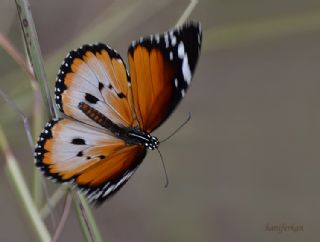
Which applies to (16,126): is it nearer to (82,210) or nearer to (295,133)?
(82,210)

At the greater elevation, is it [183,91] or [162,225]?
[183,91]

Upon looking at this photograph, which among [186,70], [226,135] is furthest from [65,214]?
[226,135]

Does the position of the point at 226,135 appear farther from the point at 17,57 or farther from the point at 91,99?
the point at 17,57

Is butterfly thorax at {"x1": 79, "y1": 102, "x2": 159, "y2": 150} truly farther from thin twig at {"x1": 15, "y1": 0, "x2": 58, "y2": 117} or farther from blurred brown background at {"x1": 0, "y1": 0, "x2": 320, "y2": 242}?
blurred brown background at {"x1": 0, "y1": 0, "x2": 320, "y2": 242}

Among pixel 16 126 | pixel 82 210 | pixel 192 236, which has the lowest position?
pixel 192 236

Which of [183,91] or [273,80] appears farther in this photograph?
[273,80]

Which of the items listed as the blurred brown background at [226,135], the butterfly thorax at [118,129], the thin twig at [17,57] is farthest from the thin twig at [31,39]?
the blurred brown background at [226,135]

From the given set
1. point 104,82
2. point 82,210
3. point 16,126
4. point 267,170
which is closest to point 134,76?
point 104,82
